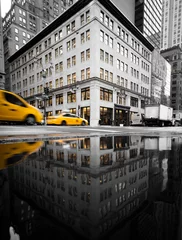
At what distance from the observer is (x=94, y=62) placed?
25625 mm

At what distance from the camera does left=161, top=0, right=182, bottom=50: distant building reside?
121688 millimetres

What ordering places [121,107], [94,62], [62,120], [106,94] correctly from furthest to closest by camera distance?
[121,107]
[106,94]
[94,62]
[62,120]

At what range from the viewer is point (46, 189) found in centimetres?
143

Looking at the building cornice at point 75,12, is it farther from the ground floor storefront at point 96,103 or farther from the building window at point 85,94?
the building window at point 85,94

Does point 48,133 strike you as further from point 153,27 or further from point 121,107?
point 153,27

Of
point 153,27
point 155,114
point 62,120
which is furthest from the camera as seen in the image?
point 153,27

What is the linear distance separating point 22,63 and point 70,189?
53.1 metres

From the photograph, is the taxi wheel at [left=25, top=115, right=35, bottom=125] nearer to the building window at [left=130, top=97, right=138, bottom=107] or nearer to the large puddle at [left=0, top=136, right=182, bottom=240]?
the large puddle at [left=0, top=136, right=182, bottom=240]

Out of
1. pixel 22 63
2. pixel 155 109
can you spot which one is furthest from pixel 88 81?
pixel 22 63

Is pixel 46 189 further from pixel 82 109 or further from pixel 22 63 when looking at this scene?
pixel 22 63

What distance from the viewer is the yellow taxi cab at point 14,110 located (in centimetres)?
913

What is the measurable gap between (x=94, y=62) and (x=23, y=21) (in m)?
65.6

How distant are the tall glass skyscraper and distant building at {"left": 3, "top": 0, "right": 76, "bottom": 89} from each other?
47921 mm

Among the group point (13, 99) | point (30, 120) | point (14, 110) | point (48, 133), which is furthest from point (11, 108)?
point (48, 133)
